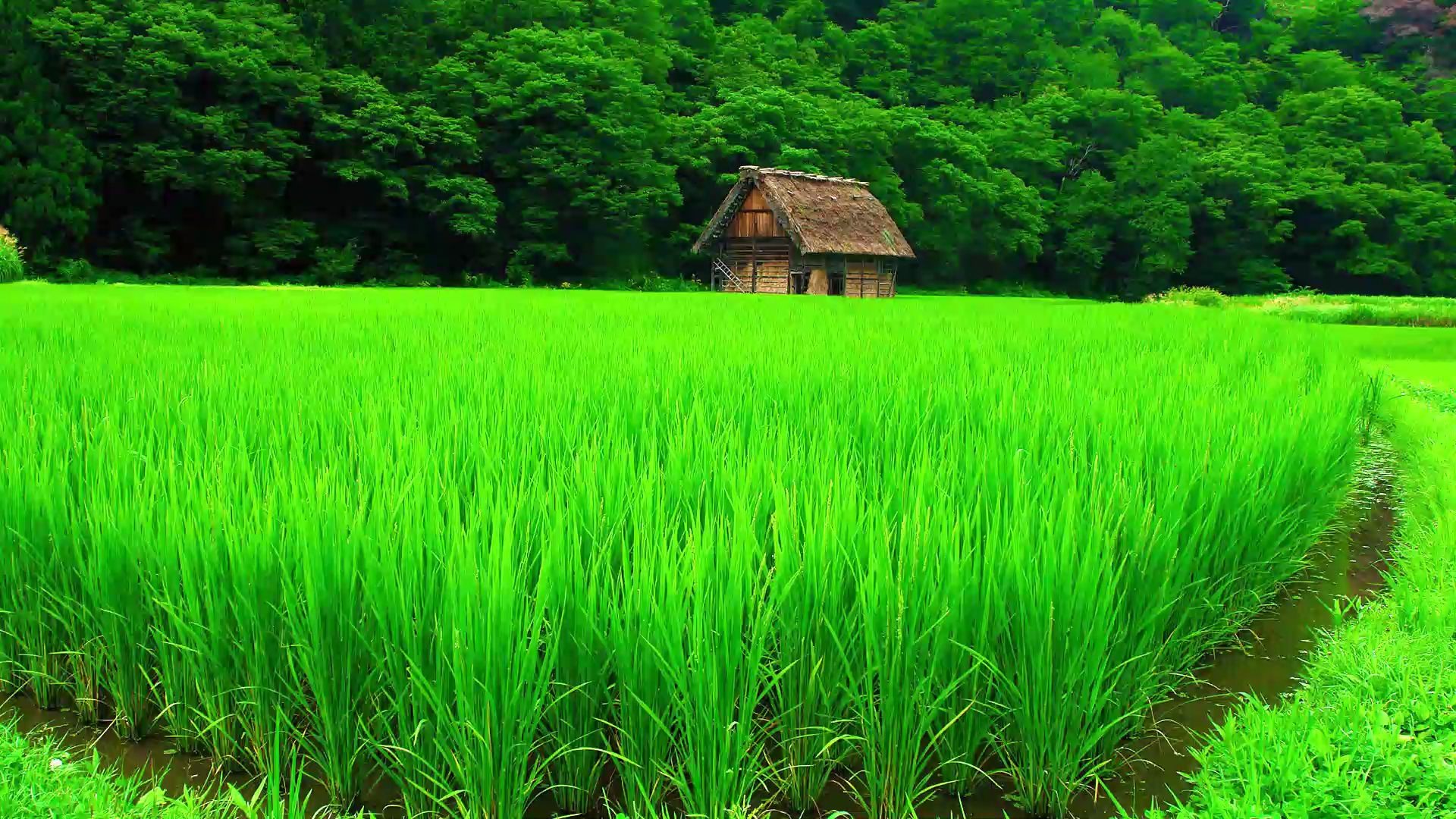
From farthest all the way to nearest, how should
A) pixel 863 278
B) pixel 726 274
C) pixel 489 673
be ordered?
pixel 863 278
pixel 726 274
pixel 489 673

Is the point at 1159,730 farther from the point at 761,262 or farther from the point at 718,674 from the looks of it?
the point at 761,262

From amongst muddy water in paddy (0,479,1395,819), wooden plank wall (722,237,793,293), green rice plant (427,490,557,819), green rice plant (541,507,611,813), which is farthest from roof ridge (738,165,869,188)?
green rice plant (427,490,557,819)

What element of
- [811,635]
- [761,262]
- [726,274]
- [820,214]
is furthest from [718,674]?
[726,274]

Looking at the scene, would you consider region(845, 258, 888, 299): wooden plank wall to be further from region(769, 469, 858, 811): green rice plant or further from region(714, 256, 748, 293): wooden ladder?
region(769, 469, 858, 811): green rice plant

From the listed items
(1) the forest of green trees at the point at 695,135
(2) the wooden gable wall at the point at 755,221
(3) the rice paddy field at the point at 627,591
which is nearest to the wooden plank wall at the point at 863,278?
(2) the wooden gable wall at the point at 755,221

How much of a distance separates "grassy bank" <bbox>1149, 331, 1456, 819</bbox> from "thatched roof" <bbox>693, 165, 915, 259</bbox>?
81.3 ft

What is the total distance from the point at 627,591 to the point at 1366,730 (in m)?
1.51

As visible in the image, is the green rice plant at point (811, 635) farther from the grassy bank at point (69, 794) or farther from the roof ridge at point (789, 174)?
the roof ridge at point (789, 174)

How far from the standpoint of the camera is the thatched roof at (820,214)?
2745cm

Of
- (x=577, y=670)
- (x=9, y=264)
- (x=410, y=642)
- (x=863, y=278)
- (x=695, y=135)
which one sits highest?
(x=695, y=135)

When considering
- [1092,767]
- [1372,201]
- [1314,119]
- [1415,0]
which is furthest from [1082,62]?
[1092,767]

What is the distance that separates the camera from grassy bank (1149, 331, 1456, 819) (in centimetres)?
171

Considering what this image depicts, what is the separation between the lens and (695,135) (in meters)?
32.8

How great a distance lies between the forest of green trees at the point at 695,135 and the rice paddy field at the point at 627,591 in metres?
22.8
